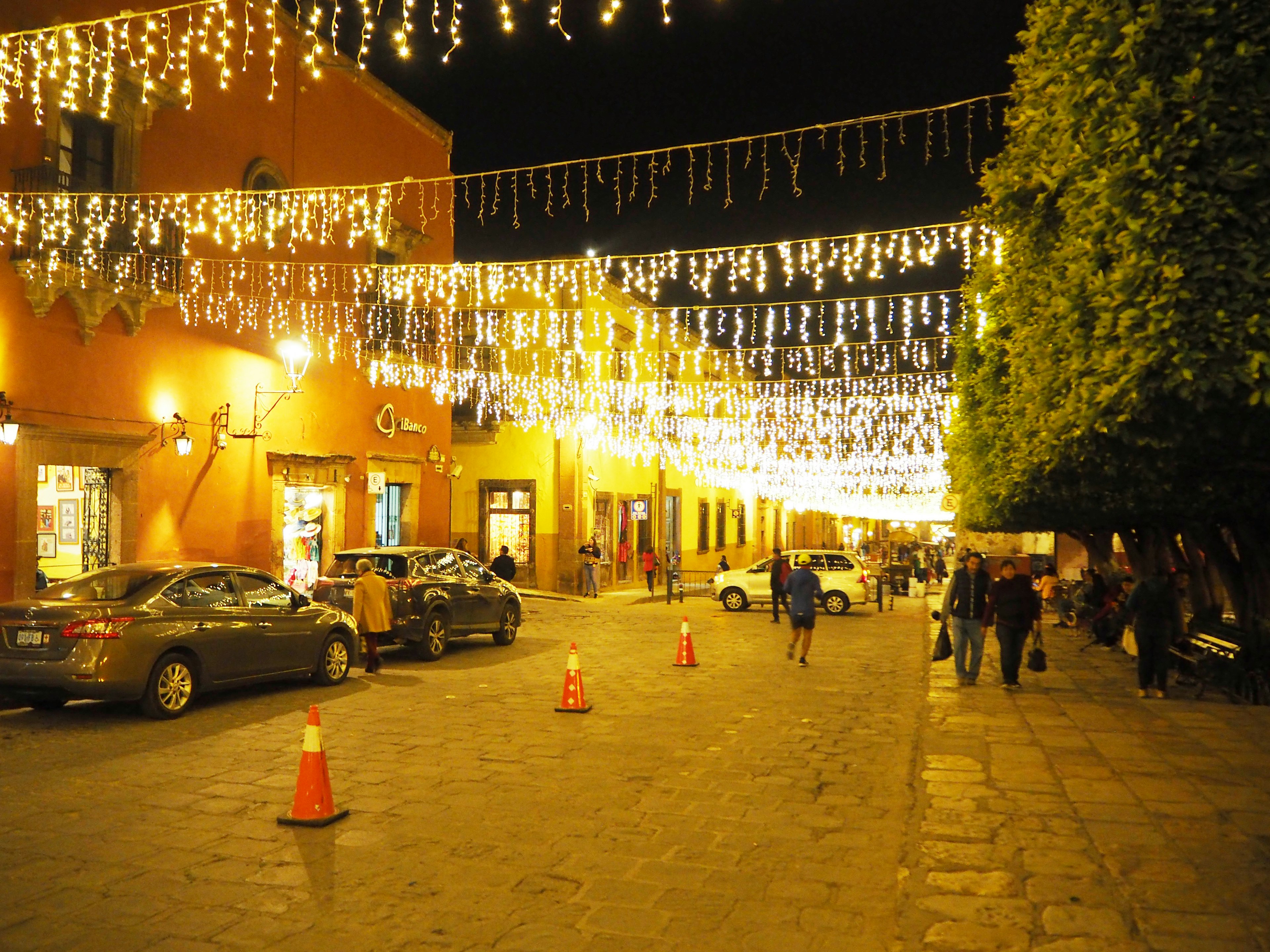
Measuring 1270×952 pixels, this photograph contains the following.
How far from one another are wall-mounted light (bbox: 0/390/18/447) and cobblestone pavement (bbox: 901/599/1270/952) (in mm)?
12272

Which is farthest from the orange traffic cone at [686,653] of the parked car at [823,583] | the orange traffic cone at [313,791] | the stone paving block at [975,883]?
the parked car at [823,583]

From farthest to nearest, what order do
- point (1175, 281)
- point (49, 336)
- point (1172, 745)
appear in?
point (49, 336) → point (1172, 745) → point (1175, 281)

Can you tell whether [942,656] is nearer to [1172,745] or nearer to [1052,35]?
[1172,745]

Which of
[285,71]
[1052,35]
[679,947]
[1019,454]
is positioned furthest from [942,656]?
[285,71]

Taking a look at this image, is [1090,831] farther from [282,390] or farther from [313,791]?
[282,390]

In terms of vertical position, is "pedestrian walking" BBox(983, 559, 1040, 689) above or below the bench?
above

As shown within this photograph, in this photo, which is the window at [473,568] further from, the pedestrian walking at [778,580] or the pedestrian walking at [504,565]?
the pedestrian walking at [504,565]

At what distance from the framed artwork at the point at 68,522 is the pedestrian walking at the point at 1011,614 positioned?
51.0 ft

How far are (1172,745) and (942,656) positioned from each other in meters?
3.99

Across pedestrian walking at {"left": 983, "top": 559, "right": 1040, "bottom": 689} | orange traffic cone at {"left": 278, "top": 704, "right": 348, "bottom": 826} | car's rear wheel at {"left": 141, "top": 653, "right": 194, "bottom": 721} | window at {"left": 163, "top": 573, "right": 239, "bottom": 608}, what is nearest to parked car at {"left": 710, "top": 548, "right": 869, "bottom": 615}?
pedestrian walking at {"left": 983, "top": 559, "right": 1040, "bottom": 689}

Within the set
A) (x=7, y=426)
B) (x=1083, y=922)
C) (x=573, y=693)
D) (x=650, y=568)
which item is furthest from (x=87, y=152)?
(x=650, y=568)

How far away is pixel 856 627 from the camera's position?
21.7 m

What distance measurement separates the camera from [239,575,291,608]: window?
36.0 feet

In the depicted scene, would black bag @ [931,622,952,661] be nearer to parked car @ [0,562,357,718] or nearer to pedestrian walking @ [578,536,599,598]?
parked car @ [0,562,357,718]
